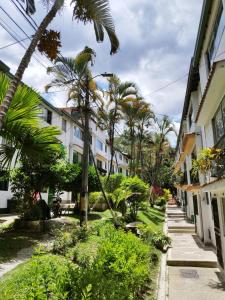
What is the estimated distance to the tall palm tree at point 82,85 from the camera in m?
12.5

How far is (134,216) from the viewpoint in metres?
18.5

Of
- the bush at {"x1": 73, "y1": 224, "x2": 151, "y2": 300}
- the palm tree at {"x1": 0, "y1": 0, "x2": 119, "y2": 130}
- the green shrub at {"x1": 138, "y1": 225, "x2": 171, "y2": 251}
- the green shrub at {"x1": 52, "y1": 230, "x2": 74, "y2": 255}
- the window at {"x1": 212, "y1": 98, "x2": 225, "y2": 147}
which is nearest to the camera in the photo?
the bush at {"x1": 73, "y1": 224, "x2": 151, "y2": 300}

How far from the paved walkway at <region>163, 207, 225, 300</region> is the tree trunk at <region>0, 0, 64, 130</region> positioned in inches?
234

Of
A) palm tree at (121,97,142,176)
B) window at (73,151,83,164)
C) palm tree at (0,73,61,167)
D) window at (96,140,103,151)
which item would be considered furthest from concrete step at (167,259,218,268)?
window at (96,140,103,151)

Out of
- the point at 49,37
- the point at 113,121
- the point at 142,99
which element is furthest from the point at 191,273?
the point at 142,99

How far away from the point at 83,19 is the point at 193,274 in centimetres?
865

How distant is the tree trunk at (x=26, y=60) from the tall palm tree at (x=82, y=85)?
6.25 m

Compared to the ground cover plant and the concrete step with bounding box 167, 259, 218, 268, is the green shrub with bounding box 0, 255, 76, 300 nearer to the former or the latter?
the ground cover plant

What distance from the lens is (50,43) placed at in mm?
6086

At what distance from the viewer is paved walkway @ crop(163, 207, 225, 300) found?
7.58m

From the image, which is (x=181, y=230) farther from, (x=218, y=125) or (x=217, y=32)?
(x=217, y=32)

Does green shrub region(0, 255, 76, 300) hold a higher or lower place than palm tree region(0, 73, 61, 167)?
lower

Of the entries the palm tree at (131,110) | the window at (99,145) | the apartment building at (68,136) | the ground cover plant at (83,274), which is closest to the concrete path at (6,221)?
the apartment building at (68,136)

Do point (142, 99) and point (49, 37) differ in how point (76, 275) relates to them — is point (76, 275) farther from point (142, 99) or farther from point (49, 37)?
point (142, 99)
